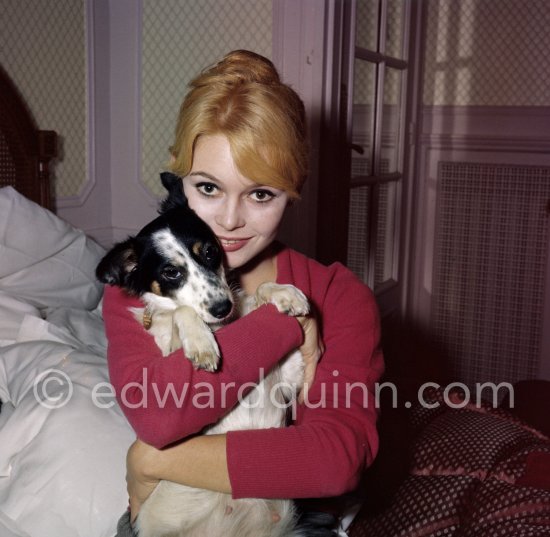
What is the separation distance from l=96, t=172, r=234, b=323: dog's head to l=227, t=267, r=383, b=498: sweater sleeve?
254 mm

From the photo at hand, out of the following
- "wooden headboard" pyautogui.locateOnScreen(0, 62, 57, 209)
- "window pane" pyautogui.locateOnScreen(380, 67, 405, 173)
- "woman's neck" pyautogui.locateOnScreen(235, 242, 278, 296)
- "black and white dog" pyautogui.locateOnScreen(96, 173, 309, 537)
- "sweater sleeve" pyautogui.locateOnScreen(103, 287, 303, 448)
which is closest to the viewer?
"sweater sleeve" pyautogui.locateOnScreen(103, 287, 303, 448)

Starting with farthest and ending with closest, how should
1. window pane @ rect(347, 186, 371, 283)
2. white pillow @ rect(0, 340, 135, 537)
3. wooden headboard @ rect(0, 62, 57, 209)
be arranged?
window pane @ rect(347, 186, 371, 283) < wooden headboard @ rect(0, 62, 57, 209) < white pillow @ rect(0, 340, 135, 537)

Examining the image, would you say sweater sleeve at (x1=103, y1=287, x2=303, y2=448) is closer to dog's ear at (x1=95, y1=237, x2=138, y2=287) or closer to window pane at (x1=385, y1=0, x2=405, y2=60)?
dog's ear at (x1=95, y1=237, x2=138, y2=287)

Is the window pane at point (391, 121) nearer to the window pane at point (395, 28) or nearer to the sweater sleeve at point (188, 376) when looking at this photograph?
the window pane at point (395, 28)

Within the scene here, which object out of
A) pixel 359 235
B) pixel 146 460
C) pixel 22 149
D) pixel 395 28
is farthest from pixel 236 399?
pixel 395 28

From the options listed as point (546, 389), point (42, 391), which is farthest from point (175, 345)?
point (546, 389)

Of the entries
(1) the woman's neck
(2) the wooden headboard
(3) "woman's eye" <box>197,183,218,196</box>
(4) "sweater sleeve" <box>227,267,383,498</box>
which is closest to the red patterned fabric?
(4) "sweater sleeve" <box>227,267,383,498</box>

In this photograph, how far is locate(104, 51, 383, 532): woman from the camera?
46.7 inches

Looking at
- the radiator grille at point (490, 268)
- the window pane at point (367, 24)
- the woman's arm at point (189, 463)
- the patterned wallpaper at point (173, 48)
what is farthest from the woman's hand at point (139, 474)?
the radiator grille at point (490, 268)

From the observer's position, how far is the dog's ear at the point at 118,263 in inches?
55.6

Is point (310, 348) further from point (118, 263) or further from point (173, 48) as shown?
point (173, 48)

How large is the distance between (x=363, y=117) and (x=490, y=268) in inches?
51.8

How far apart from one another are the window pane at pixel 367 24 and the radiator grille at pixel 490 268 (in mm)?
1068

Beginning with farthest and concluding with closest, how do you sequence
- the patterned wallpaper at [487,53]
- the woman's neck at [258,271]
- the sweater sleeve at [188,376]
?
the patterned wallpaper at [487,53]
the woman's neck at [258,271]
the sweater sleeve at [188,376]
